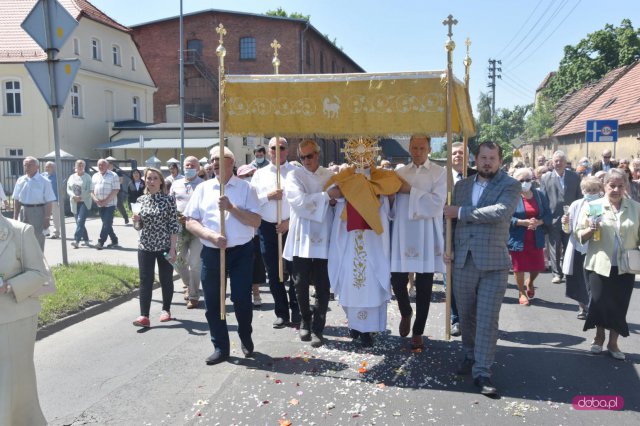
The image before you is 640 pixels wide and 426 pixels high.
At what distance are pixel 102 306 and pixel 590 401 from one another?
6153 millimetres

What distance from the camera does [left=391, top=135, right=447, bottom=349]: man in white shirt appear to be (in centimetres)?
605

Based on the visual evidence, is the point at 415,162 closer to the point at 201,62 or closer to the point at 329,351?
the point at 329,351

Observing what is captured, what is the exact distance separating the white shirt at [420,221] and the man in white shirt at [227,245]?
4.76 feet

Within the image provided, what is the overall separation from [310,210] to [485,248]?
1924 millimetres

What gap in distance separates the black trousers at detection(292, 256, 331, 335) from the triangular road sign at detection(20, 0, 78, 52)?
4982 mm

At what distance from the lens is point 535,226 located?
8.58 metres

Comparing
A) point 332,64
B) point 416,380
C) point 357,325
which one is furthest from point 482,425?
point 332,64

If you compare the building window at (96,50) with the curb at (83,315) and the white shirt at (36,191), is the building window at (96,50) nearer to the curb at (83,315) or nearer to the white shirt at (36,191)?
the white shirt at (36,191)

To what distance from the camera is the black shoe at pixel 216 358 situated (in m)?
5.86

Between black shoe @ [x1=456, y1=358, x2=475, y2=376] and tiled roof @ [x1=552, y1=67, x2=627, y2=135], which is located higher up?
tiled roof @ [x1=552, y1=67, x2=627, y2=135]

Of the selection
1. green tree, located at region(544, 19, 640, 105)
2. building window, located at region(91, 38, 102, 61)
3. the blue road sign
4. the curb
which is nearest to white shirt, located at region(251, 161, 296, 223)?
the curb

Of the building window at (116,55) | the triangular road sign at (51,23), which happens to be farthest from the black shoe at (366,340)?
the building window at (116,55)

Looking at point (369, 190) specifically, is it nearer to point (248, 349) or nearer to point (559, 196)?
point (248, 349)

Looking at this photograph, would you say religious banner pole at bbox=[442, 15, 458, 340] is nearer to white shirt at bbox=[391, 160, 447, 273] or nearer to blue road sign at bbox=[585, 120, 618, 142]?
white shirt at bbox=[391, 160, 447, 273]
